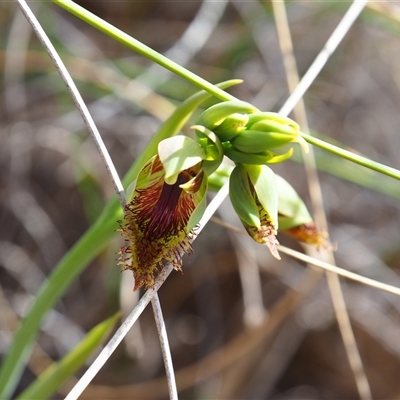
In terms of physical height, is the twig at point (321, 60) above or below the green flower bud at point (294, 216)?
above

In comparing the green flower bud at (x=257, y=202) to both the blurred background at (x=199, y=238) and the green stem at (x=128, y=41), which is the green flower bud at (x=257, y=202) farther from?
the blurred background at (x=199, y=238)

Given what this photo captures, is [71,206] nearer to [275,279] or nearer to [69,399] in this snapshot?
[275,279]

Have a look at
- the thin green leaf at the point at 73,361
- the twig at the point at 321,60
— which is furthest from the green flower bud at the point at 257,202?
the thin green leaf at the point at 73,361

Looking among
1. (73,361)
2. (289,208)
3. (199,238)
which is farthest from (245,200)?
(199,238)

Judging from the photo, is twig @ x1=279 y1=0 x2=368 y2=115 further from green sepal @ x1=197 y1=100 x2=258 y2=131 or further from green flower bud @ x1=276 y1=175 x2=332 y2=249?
green sepal @ x1=197 y1=100 x2=258 y2=131

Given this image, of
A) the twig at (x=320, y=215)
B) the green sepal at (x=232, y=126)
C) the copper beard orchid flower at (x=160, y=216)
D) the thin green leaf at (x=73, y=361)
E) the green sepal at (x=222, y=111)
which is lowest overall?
the thin green leaf at (x=73, y=361)

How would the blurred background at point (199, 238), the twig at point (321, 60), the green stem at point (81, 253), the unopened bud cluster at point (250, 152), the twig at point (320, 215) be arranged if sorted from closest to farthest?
the unopened bud cluster at point (250, 152), the green stem at point (81, 253), the twig at point (321, 60), the twig at point (320, 215), the blurred background at point (199, 238)
